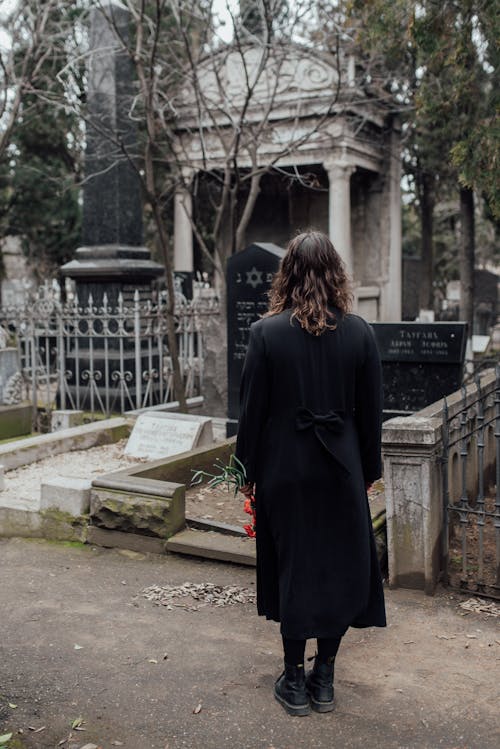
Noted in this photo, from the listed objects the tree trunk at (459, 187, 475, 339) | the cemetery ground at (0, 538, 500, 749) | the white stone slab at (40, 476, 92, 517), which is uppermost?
the tree trunk at (459, 187, 475, 339)

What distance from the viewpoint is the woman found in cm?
330

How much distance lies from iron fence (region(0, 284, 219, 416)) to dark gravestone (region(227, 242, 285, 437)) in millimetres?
1435

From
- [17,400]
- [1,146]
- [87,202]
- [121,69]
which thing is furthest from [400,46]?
[17,400]

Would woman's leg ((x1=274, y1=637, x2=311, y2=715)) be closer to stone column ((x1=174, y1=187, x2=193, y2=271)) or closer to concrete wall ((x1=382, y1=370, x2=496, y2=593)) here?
concrete wall ((x1=382, y1=370, x2=496, y2=593))

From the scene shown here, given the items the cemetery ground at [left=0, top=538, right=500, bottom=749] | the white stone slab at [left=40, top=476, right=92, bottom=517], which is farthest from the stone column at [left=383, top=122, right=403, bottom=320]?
the cemetery ground at [left=0, top=538, right=500, bottom=749]

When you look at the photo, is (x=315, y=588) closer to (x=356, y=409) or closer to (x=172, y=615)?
(x=356, y=409)

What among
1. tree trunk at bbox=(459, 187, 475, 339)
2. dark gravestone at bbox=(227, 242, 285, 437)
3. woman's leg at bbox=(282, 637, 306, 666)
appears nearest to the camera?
woman's leg at bbox=(282, 637, 306, 666)

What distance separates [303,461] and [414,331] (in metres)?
5.03

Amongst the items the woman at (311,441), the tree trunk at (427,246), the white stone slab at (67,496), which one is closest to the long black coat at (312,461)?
the woman at (311,441)

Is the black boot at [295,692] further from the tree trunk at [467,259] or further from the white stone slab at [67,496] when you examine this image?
the tree trunk at [467,259]

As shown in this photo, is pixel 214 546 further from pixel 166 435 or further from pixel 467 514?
pixel 166 435

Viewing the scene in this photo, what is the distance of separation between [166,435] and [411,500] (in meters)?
3.53

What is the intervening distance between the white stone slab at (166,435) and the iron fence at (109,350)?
2.16 meters

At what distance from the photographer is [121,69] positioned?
1097 cm
